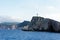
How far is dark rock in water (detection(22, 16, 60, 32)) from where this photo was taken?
492 feet

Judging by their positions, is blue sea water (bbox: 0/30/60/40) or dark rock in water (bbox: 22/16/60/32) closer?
blue sea water (bbox: 0/30/60/40)

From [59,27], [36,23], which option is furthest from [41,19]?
[59,27]

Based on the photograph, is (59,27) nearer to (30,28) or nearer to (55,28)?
(55,28)

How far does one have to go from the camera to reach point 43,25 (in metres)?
154

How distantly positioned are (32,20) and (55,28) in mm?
19904

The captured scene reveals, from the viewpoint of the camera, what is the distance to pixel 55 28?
14938cm

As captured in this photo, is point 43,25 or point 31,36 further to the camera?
point 43,25

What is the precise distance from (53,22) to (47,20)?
4.08 meters

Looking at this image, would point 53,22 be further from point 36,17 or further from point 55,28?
point 36,17

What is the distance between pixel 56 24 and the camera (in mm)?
150000

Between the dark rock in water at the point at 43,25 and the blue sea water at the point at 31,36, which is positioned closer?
the blue sea water at the point at 31,36

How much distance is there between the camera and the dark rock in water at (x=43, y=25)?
150000mm

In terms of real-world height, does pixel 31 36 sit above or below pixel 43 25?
above

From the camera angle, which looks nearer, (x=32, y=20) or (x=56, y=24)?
(x=56, y=24)
